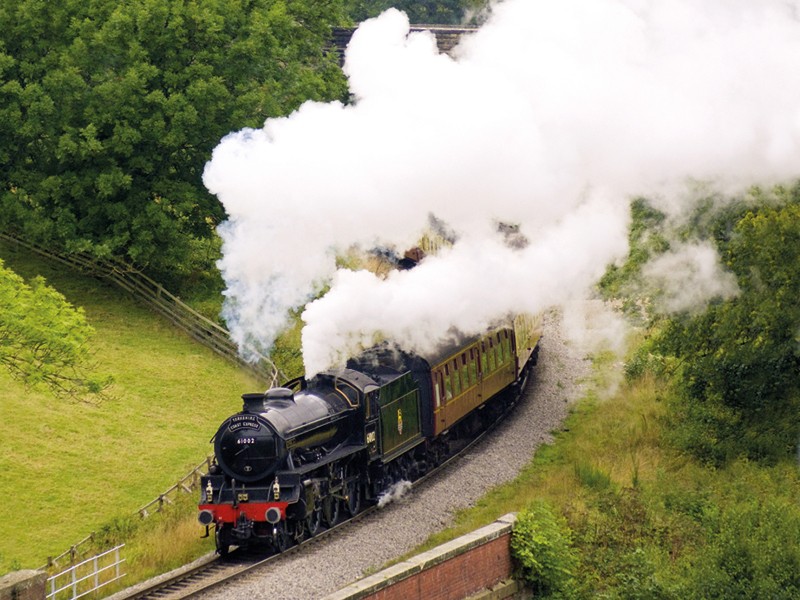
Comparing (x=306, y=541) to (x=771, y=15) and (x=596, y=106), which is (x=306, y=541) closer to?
(x=596, y=106)

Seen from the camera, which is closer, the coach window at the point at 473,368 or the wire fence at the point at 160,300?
the coach window at the point at 473,368

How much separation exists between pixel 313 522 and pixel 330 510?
69cm

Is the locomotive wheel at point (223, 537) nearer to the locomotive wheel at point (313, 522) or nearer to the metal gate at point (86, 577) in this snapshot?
the locomotive wheel at point (313, 522)

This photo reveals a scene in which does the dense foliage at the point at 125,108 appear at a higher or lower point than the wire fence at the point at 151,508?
higher

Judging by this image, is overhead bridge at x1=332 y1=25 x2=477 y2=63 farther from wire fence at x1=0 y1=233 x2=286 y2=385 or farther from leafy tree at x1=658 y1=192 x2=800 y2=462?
leafy tree at x1=658 y1=192 x2=800 y2=462

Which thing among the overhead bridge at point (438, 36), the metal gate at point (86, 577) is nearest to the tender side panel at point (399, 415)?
the metal gate at point (86, 577)

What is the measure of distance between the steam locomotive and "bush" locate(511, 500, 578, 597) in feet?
12.7

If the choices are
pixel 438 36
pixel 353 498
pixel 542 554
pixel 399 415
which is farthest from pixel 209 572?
pixel 438 36

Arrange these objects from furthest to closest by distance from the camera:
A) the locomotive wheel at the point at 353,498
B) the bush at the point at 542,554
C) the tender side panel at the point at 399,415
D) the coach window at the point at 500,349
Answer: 1. the coach window at the point at 500,349
2. the tender side panel at the point at 399,415
3. the locomotive wheel at the point at 353,498
4. the bush at the point at 542,554

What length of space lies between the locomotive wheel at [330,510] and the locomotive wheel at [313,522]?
0.14 meters

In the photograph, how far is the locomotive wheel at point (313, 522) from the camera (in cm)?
2361

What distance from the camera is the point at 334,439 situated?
24.4 metres

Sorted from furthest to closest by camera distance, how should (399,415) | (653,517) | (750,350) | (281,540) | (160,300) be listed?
(160,300), (750,350), (399,415), (653,517), (281,540)

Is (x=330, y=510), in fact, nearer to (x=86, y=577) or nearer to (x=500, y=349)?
(x=86, y=577)
